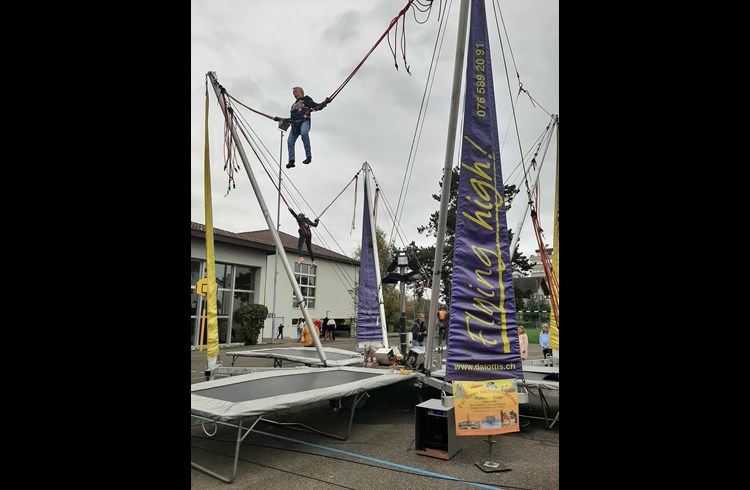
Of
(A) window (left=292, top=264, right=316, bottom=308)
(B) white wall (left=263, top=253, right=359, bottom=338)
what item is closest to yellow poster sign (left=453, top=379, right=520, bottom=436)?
(B) white wall (left=263, top=253, right=359, bottom=338)

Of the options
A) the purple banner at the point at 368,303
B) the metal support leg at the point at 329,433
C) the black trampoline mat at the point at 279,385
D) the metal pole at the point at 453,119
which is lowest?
the metal support leg at the point at 329,433

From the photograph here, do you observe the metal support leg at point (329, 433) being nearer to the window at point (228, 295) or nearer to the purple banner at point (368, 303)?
the purple banner at point (368, 303)

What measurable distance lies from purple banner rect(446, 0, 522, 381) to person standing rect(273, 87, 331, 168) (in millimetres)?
2707

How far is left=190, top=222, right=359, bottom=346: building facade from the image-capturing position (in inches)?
A: 715

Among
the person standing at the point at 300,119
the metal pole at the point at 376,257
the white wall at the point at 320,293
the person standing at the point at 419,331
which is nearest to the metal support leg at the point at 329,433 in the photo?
the person standing at the point at 300,119

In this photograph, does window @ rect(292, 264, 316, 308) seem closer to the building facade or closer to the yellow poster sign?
the building facade

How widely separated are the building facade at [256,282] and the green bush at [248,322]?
1.73 feet

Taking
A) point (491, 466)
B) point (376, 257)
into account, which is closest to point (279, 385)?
point (491, 466)

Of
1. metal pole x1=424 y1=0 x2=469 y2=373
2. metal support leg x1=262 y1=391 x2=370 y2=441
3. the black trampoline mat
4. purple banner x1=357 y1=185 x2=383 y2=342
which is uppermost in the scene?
metal pole x1=424 y1=0 x2=469 y2=373

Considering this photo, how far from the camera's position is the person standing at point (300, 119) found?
6648mm
